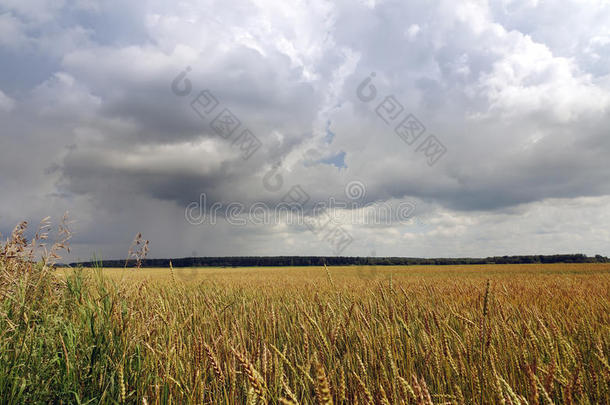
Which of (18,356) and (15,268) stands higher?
(15,268)

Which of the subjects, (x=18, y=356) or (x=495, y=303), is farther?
(x=495, y=303)

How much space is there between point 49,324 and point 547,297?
320 inches

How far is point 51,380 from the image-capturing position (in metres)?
2.60

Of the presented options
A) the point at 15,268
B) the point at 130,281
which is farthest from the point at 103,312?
the point at 15,268

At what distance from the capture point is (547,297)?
22.0 ft

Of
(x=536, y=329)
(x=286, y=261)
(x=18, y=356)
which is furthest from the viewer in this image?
(x=286, y=261)

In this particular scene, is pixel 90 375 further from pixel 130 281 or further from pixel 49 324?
pixel 130 281

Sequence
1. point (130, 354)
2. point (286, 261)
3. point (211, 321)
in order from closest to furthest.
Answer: point (130, 354), point (211, 321), point (286, 261)

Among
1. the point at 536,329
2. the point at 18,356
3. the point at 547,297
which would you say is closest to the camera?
the point at 18,356

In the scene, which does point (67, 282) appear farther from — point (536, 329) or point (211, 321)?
point (536, 329)

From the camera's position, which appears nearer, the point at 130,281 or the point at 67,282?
the point at 130,281

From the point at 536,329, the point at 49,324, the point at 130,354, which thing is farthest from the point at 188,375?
the point at 536,329

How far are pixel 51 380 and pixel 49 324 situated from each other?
85 centimetres

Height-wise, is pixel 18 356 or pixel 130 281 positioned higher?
pixel 130 281
